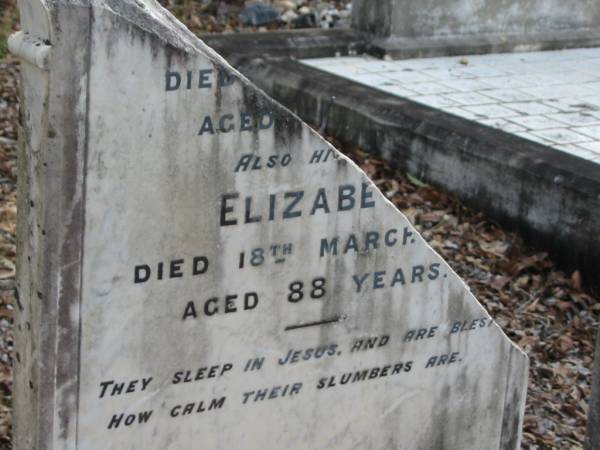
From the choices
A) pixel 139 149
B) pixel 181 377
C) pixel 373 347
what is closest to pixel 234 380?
pixel 181 377

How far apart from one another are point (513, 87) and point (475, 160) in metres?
2.07

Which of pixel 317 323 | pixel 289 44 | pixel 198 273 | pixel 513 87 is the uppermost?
→ pixel 289 44

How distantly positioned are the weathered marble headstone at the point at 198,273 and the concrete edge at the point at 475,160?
2.54m

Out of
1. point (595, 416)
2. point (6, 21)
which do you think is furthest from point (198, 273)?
point (6, 21)

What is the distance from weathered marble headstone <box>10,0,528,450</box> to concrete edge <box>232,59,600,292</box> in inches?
100

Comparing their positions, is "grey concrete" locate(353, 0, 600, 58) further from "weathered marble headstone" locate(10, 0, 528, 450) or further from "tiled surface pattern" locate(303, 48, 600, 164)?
"weathered marble headstone" locate(10, 0, 528, 450)

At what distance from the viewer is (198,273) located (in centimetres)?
372

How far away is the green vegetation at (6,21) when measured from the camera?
1007 cm

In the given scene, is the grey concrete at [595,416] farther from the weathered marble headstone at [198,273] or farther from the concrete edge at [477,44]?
the concrete edge at [477,44]

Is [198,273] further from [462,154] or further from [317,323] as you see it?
[462,154]

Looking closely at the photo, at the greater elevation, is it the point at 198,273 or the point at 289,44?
the point at 289,44

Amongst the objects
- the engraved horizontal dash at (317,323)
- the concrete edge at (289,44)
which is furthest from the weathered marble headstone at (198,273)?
the concrete edge at (289,44)

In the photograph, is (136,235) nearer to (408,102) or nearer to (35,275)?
(35,275)

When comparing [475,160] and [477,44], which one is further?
[477,44]
